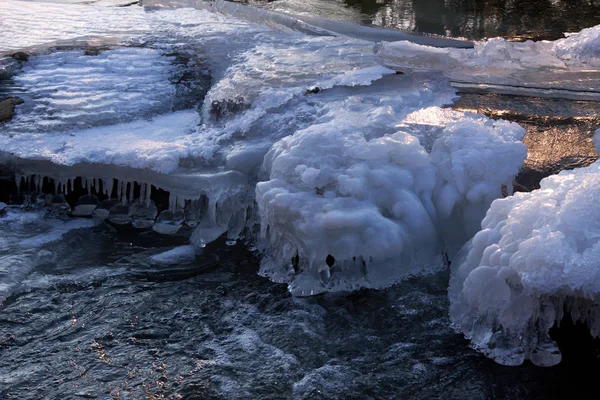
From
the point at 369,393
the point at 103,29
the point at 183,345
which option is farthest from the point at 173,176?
the point at 103,29

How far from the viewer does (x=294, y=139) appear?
12.6 ft

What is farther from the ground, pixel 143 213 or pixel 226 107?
pixel 226 107

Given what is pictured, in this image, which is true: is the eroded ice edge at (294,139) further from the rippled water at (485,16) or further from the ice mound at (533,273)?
the rippled water at (485,16)

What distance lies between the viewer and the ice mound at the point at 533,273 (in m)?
2.60

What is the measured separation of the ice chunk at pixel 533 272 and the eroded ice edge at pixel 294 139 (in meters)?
0.06

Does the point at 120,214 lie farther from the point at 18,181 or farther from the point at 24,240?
the point at 18,181

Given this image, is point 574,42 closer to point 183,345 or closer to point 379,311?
point 379,311

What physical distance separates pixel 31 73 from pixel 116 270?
10.7 ft

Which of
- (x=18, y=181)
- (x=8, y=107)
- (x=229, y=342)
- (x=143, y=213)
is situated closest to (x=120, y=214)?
(x=143, y=213)

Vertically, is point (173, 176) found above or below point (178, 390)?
above

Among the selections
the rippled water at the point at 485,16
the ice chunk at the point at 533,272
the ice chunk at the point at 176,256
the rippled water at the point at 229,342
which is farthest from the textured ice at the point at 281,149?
the rippled water at the point at 485,16

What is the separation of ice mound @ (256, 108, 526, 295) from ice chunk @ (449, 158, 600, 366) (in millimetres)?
386

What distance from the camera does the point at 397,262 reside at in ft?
10.9

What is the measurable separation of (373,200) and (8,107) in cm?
335
